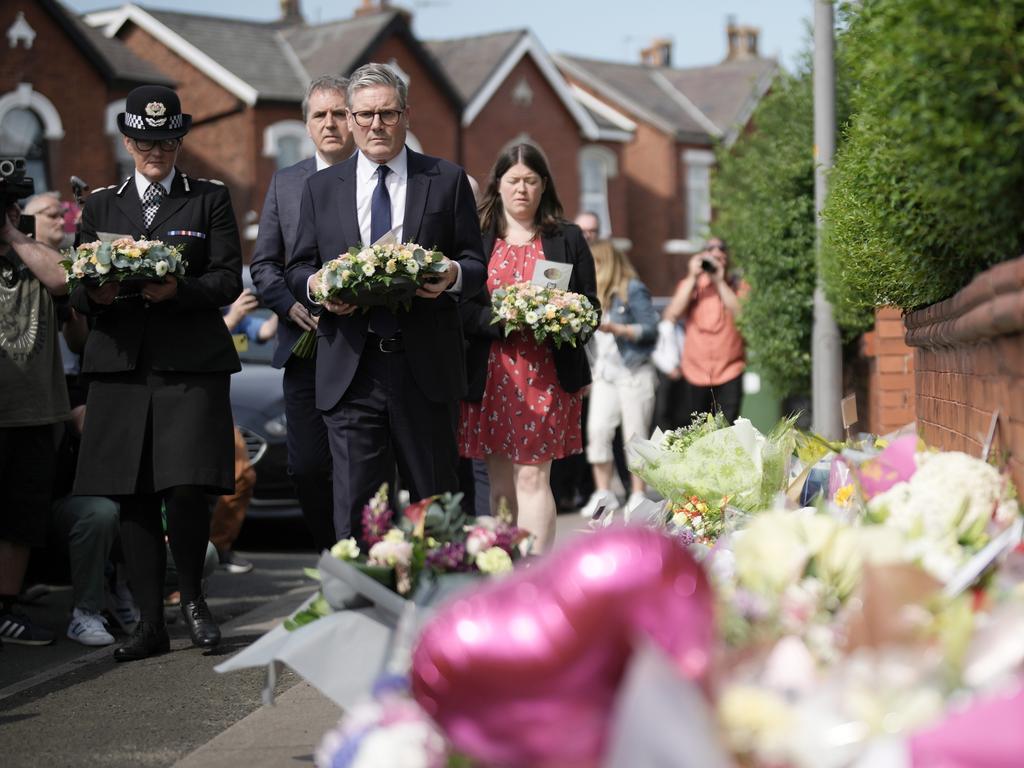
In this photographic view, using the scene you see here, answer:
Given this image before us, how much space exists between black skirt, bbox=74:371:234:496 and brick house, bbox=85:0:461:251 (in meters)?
24.7

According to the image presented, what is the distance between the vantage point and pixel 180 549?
20.3ft

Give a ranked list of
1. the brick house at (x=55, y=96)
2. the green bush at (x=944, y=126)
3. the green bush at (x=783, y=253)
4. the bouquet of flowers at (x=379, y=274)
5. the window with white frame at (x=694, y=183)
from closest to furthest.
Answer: the green bush at (x=944, y=126) → the bouquet of flowers at (x=379, y=274) → the green bush at (x=783, y=253) → the brick house at (x=55, y=96) → the window with white frame at (x=694, y=183)

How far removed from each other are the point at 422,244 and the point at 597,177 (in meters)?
35.8

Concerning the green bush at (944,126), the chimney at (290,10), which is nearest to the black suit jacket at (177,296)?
the green bush at (944,126)

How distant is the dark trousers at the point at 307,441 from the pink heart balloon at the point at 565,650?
3.69 m

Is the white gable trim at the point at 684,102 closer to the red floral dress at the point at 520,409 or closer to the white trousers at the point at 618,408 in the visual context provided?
the white trousers at the point at 618,408

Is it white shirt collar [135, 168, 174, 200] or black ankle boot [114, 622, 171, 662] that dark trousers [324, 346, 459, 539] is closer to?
black ankle boot [114, 622, 171, 662]

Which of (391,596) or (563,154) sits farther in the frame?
(563,154)

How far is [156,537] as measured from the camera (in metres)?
6.12

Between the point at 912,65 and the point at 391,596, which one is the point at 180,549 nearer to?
the point at 391,596

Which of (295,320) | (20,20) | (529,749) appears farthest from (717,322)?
(20,20)

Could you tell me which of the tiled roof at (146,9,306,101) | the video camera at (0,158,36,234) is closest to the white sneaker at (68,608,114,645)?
the video camera at (0,158,36,234)

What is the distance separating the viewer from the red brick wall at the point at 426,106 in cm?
3472

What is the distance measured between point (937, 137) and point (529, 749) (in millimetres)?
1598
